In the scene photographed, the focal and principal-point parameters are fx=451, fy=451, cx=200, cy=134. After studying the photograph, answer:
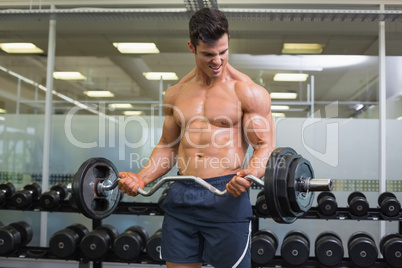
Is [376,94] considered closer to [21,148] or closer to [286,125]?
[286,125]

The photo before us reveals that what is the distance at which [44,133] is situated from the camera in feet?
14.5

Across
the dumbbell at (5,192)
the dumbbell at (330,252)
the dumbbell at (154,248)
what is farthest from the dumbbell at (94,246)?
the dumbbell at (330,252)

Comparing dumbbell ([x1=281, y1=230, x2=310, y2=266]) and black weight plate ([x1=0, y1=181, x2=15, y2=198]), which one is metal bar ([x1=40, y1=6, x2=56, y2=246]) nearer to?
black weight plate ([x1=0, y1=181, x2=15, y2=198])

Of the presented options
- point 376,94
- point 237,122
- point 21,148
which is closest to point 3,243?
point 21,148

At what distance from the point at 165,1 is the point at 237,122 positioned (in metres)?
2.88

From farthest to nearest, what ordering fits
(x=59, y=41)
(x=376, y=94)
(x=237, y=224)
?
(x=59, y=41) < (x=376, y=94) < (x=237, y=224)

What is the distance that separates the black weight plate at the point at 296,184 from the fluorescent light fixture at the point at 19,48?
376 cm

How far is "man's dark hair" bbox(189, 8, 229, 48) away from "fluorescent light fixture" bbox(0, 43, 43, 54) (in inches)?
133

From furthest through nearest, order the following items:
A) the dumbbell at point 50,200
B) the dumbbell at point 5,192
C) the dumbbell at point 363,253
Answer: the dumbbell at point 5,192, the dumbbell at point 50,200, the dumbbell at point 363,253

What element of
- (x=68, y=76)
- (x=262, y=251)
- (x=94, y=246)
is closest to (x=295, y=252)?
(x=262, y=251)

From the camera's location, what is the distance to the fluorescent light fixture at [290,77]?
4.41 m

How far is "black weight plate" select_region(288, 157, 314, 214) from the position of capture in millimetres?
1557

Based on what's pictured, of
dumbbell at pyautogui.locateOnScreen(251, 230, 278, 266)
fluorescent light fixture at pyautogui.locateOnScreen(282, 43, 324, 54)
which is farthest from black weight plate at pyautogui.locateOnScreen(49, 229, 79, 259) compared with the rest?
fluorescent light fixture at pyautogui.locateOnScreen(282, 43, 324, 54)

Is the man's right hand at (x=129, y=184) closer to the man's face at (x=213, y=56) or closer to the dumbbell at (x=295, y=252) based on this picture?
the man's face at (x=213, y=56)
